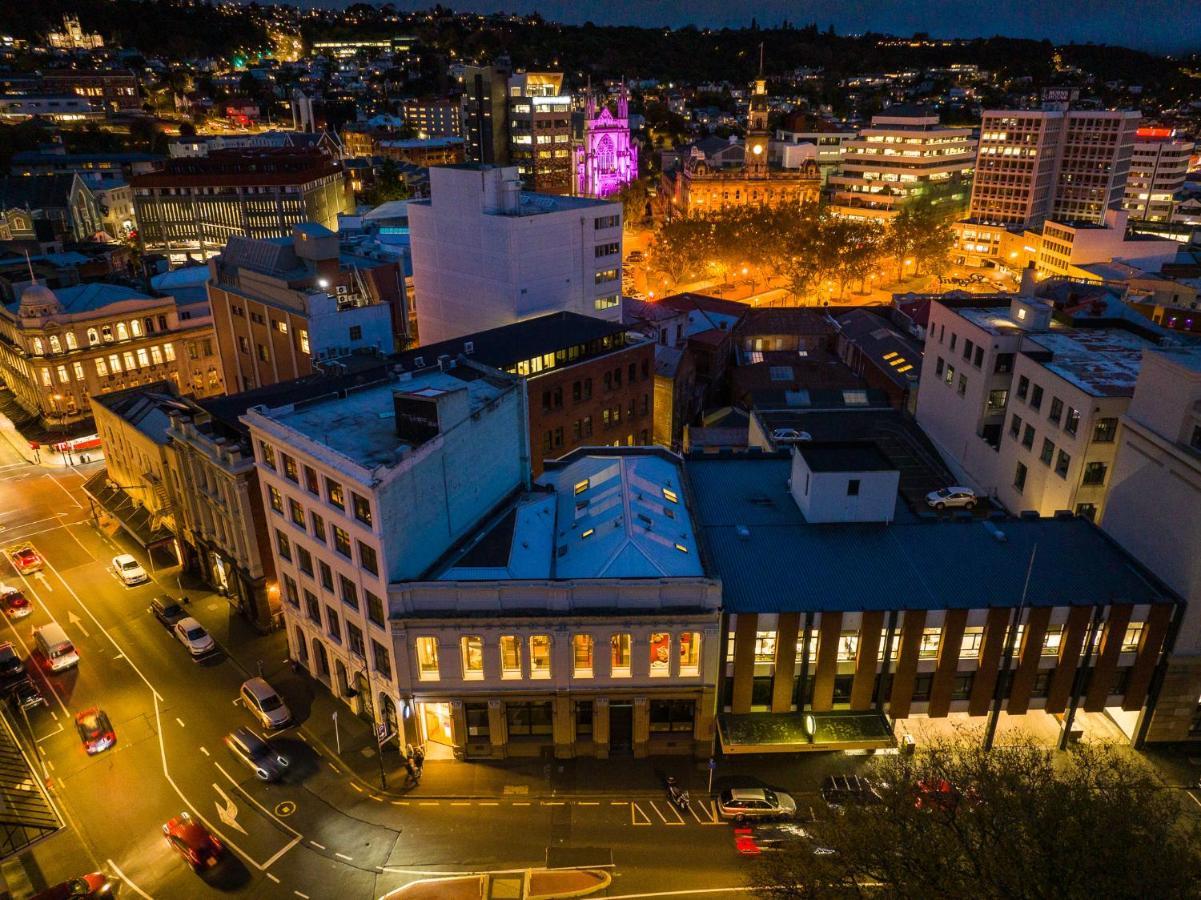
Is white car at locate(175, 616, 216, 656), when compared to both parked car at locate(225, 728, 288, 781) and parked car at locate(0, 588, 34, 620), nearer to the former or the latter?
parked car at locate(225, 728, 288, 781)

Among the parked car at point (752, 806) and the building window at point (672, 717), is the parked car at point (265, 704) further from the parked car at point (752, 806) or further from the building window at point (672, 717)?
the parked car at point (752, 806)

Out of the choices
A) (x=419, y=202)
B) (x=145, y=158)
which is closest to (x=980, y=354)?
(x=419, y=202)

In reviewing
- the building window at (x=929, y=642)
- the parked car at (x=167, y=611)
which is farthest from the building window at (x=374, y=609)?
the building window at (x=929, y=642)

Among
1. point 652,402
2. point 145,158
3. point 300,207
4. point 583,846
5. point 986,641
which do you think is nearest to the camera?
point 583,846

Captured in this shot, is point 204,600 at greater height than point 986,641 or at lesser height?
lesser

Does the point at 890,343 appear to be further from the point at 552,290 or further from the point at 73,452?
the point at 73,452

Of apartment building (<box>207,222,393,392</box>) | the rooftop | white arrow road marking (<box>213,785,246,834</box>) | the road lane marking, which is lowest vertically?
white arrow road marking (<box>213,785,246,834</box>)

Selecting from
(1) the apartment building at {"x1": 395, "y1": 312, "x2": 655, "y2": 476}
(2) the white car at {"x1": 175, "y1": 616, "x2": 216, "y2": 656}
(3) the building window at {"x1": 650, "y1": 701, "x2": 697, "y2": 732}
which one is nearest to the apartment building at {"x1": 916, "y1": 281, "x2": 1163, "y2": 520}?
(1) the apartment building at {"x1": 395, "y1": 312, "x2": 655, "y2": 476}
